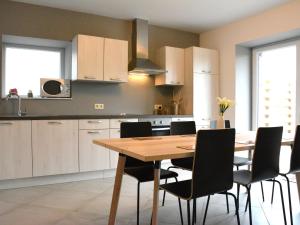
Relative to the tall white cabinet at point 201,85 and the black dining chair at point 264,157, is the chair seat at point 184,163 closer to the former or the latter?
the black dining chair at point 264,157

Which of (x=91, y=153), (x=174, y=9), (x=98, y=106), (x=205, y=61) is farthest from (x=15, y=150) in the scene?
(x=205, y=61)

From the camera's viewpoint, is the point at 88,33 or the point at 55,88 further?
the point at 88,33

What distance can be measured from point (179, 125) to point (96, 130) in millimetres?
1326

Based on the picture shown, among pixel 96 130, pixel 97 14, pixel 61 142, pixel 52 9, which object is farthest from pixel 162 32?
pixel 61 142

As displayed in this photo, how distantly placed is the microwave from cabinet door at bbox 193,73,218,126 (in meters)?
2.10

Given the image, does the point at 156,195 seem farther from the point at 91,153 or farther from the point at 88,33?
the point at 88,33

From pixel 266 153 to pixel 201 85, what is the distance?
2.81 meters

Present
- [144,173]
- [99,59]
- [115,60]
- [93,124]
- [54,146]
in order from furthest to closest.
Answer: [115,60]
[99,59]
[93,124]
[54,146]
[144,173]

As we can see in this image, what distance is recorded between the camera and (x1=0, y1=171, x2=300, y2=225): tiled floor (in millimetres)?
2348

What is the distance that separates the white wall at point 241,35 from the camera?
12.3ft

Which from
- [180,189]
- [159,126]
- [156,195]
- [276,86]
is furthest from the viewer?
[276,86]

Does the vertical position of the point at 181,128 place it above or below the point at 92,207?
above

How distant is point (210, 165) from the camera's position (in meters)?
1.70

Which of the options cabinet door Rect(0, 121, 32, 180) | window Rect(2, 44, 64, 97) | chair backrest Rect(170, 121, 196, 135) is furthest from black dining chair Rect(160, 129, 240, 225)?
window Rect(2, 44, 64, 97)
